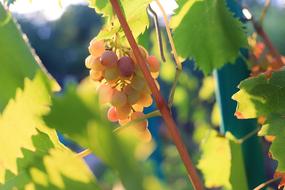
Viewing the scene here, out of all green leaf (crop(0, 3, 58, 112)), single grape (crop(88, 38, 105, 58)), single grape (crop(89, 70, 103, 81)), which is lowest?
single grape (crop(89, 70, 103, 81))

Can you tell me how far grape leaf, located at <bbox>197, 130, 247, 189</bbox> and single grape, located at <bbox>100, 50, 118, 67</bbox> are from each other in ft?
0.85

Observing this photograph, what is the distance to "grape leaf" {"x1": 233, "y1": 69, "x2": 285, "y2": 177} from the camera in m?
0.50

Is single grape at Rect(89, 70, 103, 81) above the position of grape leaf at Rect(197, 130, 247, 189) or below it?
above

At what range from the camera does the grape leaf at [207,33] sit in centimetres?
65

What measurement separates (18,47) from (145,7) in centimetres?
14

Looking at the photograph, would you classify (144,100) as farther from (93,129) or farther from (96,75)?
(93,129)

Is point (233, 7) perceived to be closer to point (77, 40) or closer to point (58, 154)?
point (58, 154)

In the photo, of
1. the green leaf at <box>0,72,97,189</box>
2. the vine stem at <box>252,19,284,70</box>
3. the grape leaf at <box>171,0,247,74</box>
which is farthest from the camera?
the vine stem at <box>252,19,284,70</box>

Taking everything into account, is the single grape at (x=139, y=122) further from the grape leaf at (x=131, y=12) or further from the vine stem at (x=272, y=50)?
the vine stem at (x=272, y=50)

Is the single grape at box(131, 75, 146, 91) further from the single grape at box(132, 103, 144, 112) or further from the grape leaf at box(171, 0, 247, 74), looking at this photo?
the grape leaf at box(171, 0, 247, 74)

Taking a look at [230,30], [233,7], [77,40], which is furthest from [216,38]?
[77,40]

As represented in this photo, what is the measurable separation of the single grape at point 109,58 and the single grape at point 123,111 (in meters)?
0.03

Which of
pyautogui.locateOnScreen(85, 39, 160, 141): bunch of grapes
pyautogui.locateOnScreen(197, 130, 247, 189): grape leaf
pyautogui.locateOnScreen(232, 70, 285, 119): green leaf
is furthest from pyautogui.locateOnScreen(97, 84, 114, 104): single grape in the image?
pyautogui.locateOnScreen(197, 130, 247, 189): grape leaf

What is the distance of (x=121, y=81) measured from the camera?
511 millimetres
